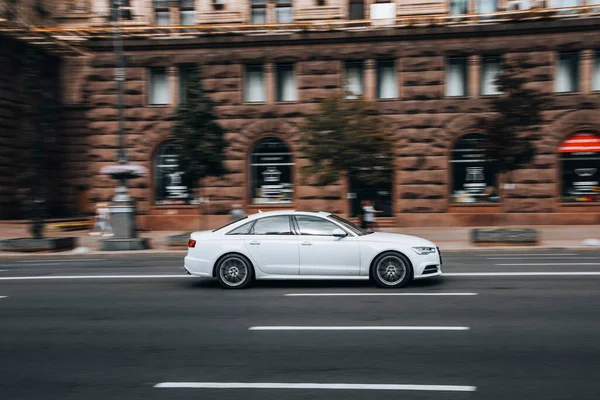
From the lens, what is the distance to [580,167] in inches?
1070

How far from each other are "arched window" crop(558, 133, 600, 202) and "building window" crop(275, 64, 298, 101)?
11677 millimetres

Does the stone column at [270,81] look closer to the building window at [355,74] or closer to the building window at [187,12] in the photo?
the building window at [355,74]

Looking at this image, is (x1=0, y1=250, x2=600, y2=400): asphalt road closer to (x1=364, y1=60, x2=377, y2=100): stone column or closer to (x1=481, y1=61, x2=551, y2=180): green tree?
(x1=481, y1=61, x2=551, y2=180): green tree

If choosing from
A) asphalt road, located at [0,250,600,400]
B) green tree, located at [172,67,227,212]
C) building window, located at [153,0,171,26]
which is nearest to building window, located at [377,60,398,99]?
green tree, located at [172,67,227,212]

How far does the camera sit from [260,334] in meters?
8.22

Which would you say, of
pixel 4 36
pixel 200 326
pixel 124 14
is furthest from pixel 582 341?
pixel 4 36

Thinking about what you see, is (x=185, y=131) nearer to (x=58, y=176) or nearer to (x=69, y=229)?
(x=69, y=229)

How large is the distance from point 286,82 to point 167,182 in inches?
279

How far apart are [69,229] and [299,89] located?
40.2 feet

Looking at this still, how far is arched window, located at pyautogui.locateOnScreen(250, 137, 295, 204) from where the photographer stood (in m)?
29.0

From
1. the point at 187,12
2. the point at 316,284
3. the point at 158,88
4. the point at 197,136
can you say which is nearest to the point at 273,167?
the point at 158,88

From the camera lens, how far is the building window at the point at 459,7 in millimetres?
27625

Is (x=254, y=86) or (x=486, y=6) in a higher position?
(x=486, y=6)

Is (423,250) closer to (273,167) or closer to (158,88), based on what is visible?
(273,167)
